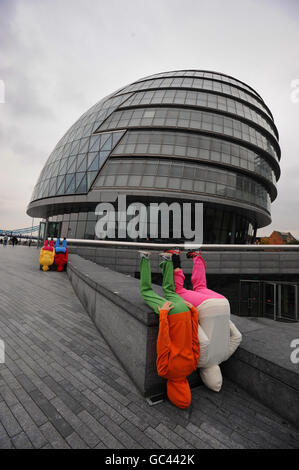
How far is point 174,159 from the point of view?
2344 cm

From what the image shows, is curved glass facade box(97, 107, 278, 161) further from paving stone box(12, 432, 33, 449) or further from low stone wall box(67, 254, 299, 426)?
paving stone box(12, 432, 33, 449)

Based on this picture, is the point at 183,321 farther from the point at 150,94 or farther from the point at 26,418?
the point at 150,94

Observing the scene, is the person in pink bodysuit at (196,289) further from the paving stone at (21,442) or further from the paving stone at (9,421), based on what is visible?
the paving stone at (9,421)

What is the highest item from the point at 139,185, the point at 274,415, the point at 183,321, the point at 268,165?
the point at 268,165

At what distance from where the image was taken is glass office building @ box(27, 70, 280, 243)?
23.0 metres

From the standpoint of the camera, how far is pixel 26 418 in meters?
2.56

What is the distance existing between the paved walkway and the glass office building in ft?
62.2

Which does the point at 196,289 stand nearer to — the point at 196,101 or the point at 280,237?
the point at 196,101

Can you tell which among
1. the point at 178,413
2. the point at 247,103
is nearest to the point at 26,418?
the point at 178,413

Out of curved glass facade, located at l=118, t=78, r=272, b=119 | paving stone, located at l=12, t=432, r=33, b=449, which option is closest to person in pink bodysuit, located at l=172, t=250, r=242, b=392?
paving stone, located at l=12, t=432, r=33, b=449

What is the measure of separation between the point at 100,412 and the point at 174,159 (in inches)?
927

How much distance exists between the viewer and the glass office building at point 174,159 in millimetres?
22984

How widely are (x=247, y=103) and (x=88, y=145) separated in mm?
22639

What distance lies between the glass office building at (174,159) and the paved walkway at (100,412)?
1897 centimetres
